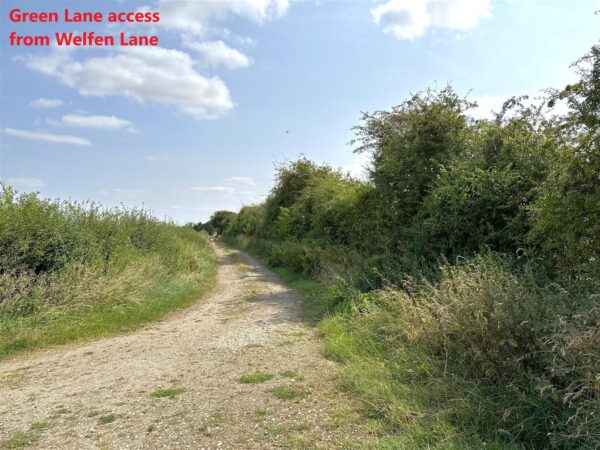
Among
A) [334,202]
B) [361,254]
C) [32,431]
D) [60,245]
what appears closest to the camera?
[32,431]

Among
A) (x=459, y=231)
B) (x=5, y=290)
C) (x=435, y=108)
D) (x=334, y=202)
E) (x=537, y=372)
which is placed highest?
(x=435, y=108)

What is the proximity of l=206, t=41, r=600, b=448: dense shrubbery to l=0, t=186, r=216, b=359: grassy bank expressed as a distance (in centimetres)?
521

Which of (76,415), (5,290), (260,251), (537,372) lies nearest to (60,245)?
(5,290)

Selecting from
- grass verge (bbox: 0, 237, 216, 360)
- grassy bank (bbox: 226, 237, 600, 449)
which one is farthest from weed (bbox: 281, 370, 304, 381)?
grass verge (bbox: 0, 237, 216, 360)

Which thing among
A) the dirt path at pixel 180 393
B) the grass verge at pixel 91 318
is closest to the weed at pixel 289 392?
the dirt path at pixel 180 393

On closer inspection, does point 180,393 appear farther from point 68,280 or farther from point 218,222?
point 218,222

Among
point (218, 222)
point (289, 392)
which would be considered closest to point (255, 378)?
point (289, 392)

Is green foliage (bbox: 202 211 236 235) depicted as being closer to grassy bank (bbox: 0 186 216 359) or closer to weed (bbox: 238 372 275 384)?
grassy bank (bbox: 0 186 216 359)

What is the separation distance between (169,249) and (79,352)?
10092 mm

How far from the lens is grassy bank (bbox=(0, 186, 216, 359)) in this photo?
324 inches

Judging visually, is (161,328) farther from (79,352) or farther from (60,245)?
(60,245)

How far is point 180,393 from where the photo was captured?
5215 millimetres

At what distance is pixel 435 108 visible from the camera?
1195 cm

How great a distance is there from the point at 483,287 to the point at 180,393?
4071 millimetres
